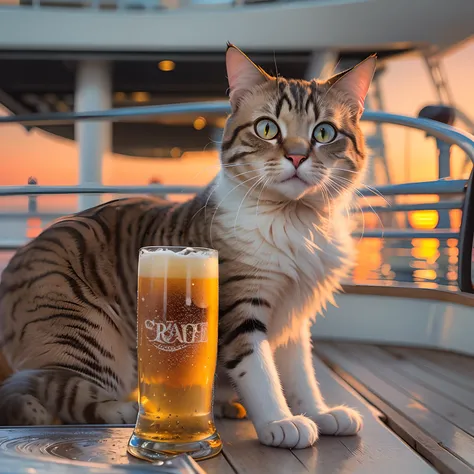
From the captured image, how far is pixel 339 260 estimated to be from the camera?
124 cm

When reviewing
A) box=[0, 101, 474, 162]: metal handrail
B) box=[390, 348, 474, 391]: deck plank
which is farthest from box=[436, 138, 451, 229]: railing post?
box=[390, 348, 474, 391]: deck plank

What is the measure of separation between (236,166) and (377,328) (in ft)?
4.12

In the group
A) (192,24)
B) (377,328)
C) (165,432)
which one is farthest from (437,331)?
(192,24)

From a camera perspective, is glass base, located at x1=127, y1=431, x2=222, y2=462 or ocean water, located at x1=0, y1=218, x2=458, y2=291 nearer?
glass base, located at x1=127, y1=431, x2=222, y2=462

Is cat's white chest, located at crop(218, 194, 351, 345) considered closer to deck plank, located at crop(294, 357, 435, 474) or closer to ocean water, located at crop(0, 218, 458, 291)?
deck plank, located at crop(294, 357, 435, 474)

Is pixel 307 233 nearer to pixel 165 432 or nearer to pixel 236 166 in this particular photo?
pixel 236 166

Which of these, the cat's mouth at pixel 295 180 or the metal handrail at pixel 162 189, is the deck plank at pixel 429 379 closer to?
the metal handrail at pixel 162 189

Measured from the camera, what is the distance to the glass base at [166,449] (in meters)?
0.94

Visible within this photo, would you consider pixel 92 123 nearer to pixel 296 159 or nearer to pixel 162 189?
pixel 162 189

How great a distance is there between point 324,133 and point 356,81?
174 millimetres

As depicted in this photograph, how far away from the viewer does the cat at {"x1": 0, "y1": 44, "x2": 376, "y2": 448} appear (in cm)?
110

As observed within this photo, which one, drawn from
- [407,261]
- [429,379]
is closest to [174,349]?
[429,379]

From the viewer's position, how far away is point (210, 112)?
83.9 inches

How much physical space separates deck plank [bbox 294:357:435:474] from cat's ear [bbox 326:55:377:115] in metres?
0.69
